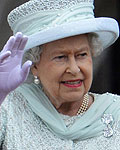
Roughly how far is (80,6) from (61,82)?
0.42 m

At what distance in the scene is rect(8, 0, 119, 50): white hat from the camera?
2332 millimetres

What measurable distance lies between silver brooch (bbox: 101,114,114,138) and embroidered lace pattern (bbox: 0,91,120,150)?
20mm

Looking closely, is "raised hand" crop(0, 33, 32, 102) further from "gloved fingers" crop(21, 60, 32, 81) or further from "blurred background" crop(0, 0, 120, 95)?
"blurred background" crop(0, 0, 120, 95)

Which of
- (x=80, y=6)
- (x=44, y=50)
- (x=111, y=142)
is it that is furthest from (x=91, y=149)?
(x=80, y=6)

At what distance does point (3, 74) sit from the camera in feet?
6.74

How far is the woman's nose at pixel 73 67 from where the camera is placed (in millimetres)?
2359

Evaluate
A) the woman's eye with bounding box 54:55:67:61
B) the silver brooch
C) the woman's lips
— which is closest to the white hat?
the woman's eye with bounding box 54:55:67:61

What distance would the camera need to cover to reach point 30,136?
246cm

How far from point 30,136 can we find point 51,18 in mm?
648

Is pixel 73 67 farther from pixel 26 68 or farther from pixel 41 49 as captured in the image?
pixel 26 68

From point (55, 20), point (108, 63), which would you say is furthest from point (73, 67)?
point (108, 63)

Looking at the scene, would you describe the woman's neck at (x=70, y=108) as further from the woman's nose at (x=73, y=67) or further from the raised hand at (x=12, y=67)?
the raised hand at (x=12, y=67)

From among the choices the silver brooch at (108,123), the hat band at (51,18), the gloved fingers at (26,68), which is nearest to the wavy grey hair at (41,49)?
the hat band at (51,18)

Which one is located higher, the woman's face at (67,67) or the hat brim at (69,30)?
the hat brim at (69,30)
